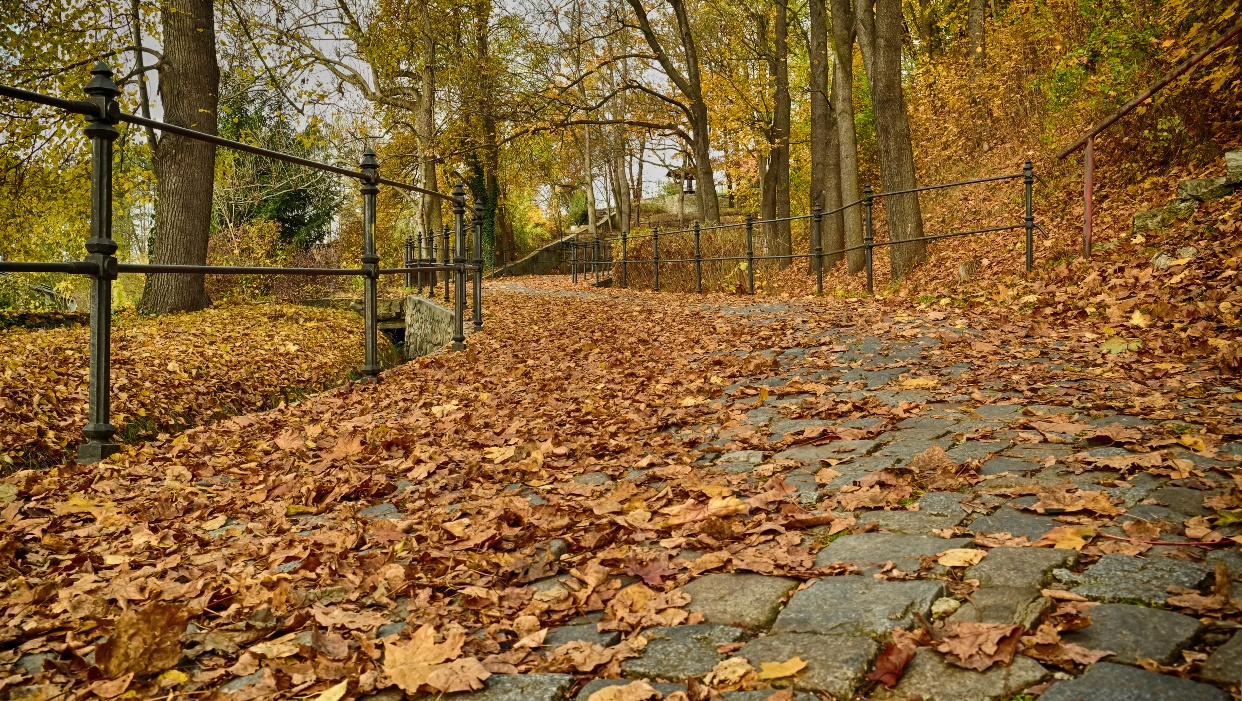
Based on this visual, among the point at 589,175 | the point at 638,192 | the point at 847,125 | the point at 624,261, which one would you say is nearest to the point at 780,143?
the point at 847,125

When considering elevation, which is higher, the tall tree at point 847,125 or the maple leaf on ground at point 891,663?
the tall tree at point 847,125

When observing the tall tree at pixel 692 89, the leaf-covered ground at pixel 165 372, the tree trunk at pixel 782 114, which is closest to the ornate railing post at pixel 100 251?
the leaf-covered ground at pixel 165 372

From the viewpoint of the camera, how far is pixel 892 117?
10.5 m

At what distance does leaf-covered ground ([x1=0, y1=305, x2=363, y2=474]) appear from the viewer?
4.87 meters

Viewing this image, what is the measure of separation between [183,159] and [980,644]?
443 inches

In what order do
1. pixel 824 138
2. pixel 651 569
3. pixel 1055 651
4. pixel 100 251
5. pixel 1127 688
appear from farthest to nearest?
pixel 824 138, pixel 100 251, pixel 651 569, pixel 1055 651, pixel 1127 688

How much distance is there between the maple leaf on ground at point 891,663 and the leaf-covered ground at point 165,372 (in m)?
4.65

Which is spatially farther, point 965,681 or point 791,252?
point 791,252

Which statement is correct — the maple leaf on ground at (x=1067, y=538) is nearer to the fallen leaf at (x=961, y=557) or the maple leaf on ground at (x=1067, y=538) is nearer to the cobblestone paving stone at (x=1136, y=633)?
the fallen leaf at (x=961, y=557)

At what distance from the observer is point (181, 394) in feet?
20.7

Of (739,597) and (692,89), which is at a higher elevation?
(692,89)

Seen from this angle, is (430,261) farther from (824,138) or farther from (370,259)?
(370,259)

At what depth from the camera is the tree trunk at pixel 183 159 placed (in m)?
10.4

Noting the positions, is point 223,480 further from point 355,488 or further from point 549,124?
point 549,124
